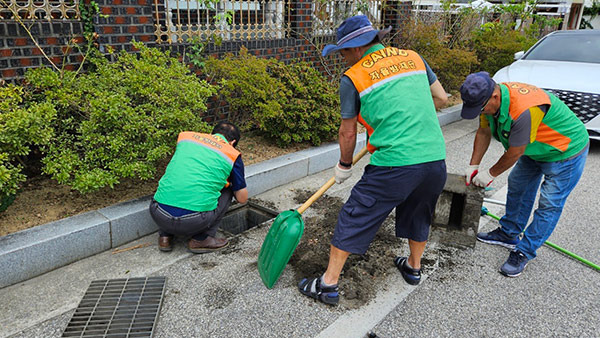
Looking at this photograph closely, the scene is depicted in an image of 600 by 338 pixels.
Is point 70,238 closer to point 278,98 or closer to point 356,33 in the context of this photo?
point 356,33

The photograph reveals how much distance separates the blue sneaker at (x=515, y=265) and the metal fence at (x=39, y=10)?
4.46 m

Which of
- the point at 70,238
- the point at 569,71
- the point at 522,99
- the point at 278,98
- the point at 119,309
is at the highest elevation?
the point at 522,99

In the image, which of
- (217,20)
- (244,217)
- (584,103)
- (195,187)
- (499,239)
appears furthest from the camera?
(584,103)

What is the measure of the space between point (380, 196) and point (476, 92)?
0.99 meters

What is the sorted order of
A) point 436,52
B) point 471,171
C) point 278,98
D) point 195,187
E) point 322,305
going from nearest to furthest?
point 322,305
point 195,187
point 471,171
point 278,98
point 436,52

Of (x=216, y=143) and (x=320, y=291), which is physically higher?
(x=216, y=143)

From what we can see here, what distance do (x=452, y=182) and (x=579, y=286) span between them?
1167mm

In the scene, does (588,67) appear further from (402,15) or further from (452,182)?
(452,182)

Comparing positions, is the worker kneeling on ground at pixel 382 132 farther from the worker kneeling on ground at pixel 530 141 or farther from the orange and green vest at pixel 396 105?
the worker kneeling on ground at pixel 530 141

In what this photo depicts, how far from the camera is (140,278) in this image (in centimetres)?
307

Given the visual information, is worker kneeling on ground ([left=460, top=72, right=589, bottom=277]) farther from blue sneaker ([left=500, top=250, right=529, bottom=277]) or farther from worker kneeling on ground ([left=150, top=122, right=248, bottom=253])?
worker kneeling on ground ([left=150, top=122, right=248, bottom=253])

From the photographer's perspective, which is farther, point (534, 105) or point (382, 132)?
point (534, 105)

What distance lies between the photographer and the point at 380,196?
8.76ft

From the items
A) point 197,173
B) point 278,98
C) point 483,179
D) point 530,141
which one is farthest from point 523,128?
point 278,98
